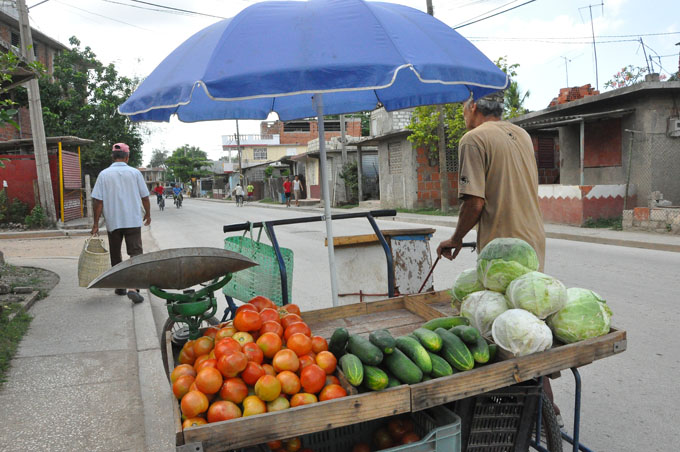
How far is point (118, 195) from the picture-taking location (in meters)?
6.31

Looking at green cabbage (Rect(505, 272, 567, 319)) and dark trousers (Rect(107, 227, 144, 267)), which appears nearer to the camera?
green cabbage (Rect(505, 272, 567, 319))

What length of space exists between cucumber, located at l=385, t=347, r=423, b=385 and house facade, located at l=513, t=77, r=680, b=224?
12.9 m

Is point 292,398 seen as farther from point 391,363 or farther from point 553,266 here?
point 553,266

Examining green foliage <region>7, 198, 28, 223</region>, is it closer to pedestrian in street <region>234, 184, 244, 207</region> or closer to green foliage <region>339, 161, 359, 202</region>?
green foliage <region>339, 161, 359, 202</region>

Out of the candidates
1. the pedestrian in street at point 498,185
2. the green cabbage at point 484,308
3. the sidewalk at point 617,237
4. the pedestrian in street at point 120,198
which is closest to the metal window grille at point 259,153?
the sidewalk at point 617,237

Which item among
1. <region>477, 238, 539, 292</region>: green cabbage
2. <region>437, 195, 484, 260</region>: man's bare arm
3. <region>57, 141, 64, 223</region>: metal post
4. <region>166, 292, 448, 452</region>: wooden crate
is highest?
<region>57, 141, 64, 223</region>: metal post

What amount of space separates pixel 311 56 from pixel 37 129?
49.4ft

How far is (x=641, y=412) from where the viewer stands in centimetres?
348

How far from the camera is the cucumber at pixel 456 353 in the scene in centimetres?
211

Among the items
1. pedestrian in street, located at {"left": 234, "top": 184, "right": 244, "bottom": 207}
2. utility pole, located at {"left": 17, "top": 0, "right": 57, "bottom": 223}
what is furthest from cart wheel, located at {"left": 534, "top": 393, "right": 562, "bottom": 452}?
pedestrian in street, located at {"left": 234, "top": 184, "right": 244, "bottom": 207}

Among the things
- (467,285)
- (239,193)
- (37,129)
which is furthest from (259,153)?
(467,285)

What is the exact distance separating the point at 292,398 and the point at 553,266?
754 cm

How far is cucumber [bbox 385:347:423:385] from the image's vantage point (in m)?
2.04

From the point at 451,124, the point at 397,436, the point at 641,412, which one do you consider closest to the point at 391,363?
the point at 397,436
